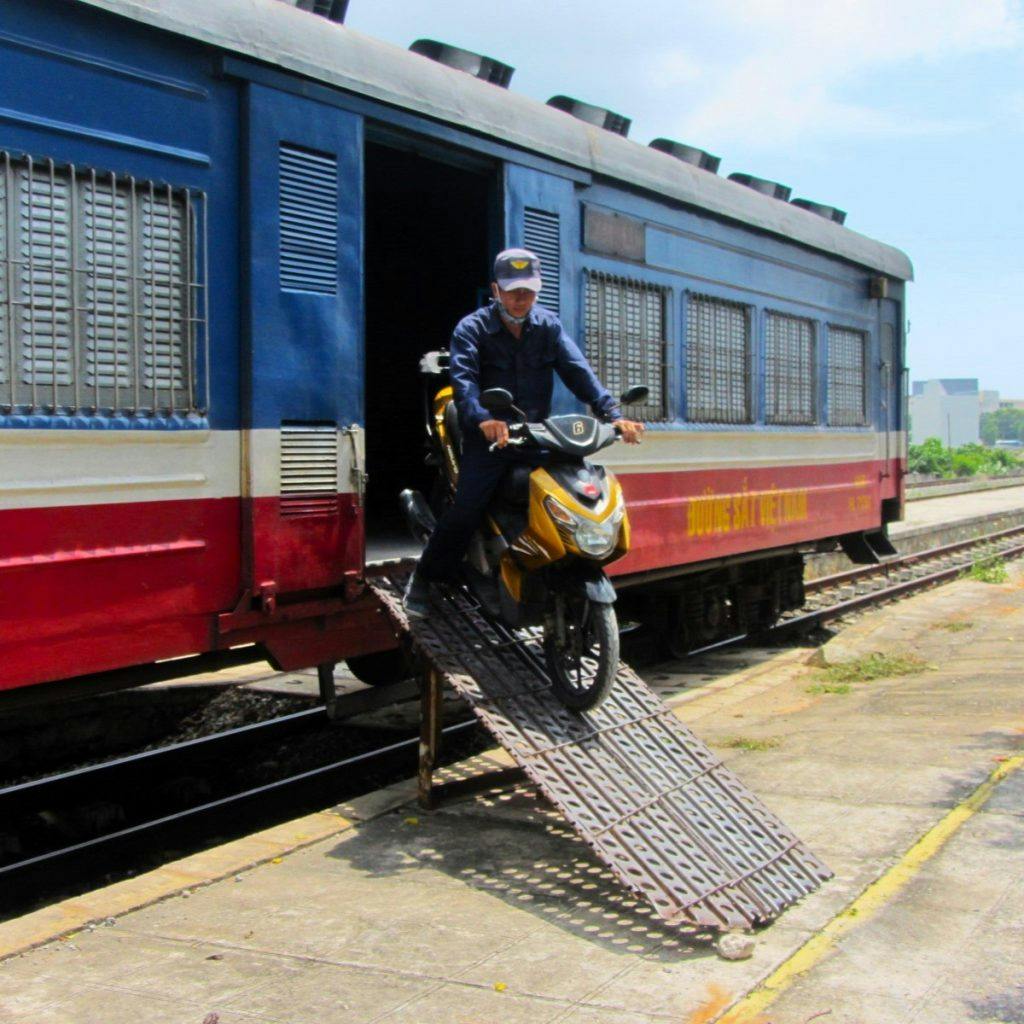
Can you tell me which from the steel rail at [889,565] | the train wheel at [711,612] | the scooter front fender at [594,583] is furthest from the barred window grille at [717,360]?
the steel rail at [889,565]

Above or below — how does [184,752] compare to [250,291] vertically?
below

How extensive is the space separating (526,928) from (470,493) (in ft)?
6.60

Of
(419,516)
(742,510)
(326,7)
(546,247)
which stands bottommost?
(742,510)

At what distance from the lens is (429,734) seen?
19.0ft

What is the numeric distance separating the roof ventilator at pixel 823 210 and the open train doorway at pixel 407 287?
443 cm

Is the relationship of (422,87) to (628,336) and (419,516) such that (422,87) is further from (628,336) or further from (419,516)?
(628,336)

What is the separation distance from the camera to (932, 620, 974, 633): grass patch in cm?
1239

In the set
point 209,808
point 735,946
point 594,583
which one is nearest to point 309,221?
point 594,583

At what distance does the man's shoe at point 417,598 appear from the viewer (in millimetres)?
5902

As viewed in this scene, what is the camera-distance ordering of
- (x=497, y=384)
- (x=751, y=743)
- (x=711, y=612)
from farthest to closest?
1. (x=711, y=612)
2. (x=751, y=743)
3. (x=497, y=384)

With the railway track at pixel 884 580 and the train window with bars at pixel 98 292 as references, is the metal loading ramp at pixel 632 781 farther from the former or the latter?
the railway track at pixel 884 580

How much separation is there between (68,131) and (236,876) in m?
2.83

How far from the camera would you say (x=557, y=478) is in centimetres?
549

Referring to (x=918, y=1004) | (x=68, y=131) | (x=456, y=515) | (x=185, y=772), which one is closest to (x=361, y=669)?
(x=185, y=772)
